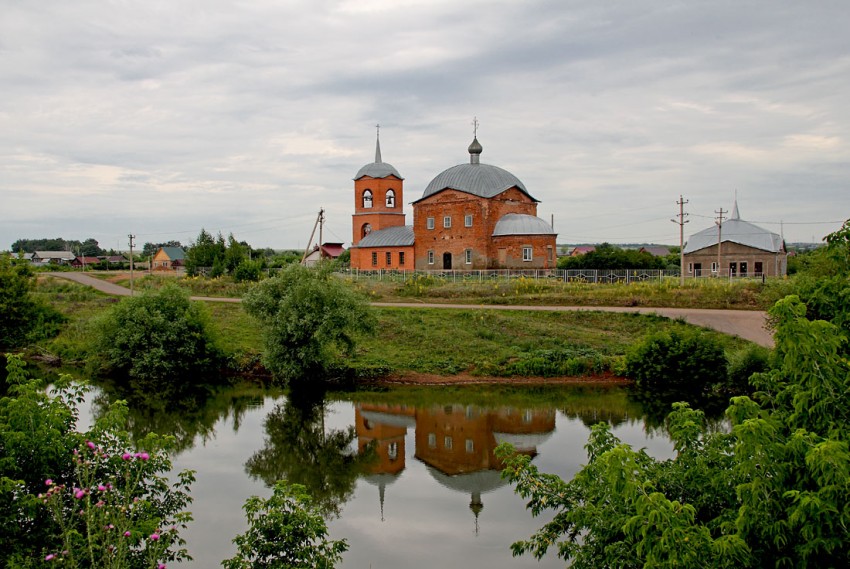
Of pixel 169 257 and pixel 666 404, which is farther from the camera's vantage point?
pixel 169 257

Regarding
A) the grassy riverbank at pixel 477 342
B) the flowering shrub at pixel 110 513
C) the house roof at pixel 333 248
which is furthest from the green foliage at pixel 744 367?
the house roof at pixel 333 248

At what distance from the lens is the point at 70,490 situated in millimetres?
7852

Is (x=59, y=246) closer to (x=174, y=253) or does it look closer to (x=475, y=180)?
(x=174, y=253)

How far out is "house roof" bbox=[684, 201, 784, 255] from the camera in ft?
157

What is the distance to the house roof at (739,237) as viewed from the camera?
157 feet

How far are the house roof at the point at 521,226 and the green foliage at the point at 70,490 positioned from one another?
39.0 meters

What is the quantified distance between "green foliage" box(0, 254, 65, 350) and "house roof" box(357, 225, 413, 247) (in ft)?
82.3

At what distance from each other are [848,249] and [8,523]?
8797mm

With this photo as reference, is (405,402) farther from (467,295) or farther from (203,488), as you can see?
(467,295)

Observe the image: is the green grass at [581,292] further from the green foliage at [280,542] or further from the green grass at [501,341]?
the green foliage at [280,542]

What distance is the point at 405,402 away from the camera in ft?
75.2

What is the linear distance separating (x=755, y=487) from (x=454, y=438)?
43.2 ft

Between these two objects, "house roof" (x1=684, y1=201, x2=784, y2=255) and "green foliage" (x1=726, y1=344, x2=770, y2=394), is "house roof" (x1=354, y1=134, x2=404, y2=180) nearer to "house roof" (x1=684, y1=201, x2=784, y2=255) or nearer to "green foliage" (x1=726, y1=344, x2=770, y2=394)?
"house roof" (x1=684, y1=201, x2=784, y2=255)

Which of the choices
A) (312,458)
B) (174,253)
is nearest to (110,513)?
(312,458)
